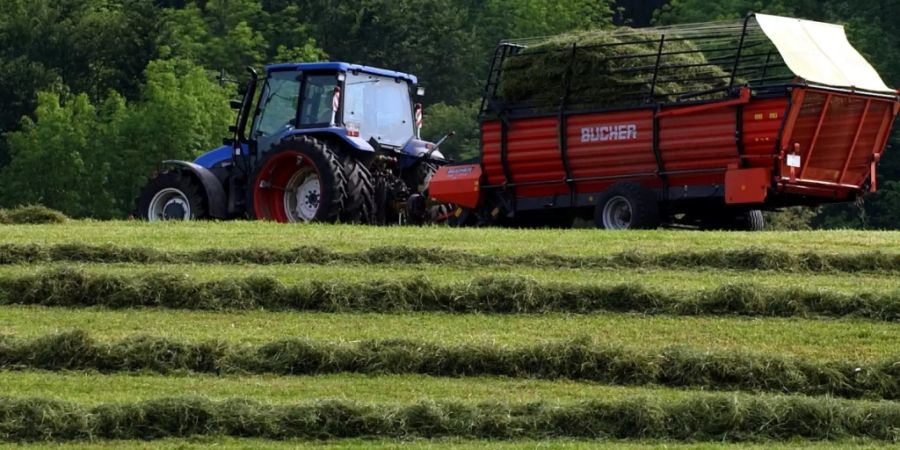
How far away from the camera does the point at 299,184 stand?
90.0 ft

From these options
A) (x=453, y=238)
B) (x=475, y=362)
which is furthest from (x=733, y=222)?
(x=475, y=362)

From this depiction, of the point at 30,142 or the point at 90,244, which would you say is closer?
the point at 90,244

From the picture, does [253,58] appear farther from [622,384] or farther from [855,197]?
[622,384]

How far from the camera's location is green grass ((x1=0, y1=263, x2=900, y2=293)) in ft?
65.0

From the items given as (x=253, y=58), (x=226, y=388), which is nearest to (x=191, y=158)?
(x=253, y=58)

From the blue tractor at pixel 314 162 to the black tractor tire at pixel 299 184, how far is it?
14 millimetres

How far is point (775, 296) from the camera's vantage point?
61.8 ft

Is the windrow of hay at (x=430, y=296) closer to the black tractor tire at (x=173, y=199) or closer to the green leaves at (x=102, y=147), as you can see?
the black tractor tire at (x=173, y=199)

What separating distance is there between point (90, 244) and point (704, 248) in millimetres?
6841

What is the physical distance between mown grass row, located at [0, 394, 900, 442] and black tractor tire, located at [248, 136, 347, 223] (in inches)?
450

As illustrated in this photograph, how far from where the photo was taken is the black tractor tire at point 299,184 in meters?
26.3

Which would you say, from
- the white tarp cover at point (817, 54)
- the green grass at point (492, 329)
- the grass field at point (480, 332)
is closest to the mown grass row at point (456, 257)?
the grass field at point (480, 332)

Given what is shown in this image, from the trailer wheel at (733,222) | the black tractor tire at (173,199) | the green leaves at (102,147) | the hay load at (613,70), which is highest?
the hay load at (613,70)

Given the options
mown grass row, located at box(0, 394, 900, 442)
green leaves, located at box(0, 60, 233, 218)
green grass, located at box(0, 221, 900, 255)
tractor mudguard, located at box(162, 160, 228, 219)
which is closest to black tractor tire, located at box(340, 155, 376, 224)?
green grass, located at box(0, 221, 900, 255)
